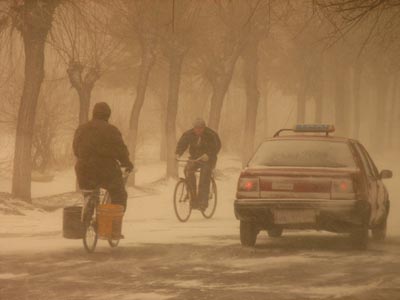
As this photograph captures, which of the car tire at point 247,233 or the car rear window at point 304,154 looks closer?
the car tire at point 247,233

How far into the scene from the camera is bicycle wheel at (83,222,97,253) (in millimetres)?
12609

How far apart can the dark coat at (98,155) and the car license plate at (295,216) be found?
2.02m

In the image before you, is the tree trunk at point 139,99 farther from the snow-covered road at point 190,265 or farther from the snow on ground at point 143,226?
the snow-covered road at point 190,265

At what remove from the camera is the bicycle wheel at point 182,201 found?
17.4 m

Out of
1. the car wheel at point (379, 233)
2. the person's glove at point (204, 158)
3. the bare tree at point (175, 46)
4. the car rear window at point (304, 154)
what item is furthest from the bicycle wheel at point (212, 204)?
the bare tree at point (175, 46)

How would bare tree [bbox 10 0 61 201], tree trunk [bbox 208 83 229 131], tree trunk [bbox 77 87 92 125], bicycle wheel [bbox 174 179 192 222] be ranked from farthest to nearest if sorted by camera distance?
tree trunk [bbox 208 83 229 131]
tree trunk [bbox 77 87 92 125]
bare tree [bbox 10 0 61 201]
bicycle wheel [bbox 174 179 192 222]

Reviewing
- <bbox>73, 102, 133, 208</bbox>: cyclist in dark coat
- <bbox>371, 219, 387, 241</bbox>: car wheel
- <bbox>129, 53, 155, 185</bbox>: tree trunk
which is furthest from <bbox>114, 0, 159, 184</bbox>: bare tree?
<bbox>73, 102, 133, 208</bbox>: cyclist in dark coat

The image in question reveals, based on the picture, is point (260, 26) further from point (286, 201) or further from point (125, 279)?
point (125, 279)

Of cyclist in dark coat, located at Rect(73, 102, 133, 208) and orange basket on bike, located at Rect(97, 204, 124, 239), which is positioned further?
cyclist in dark coat, located at Rect(73, 102, 133, 208)

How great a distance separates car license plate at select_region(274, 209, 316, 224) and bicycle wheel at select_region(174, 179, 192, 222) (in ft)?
14.8

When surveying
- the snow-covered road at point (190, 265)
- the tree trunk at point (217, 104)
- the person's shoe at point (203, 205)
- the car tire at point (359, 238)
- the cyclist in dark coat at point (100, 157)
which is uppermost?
the tree trunk at point (217, 104)

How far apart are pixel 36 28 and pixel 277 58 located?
103ft

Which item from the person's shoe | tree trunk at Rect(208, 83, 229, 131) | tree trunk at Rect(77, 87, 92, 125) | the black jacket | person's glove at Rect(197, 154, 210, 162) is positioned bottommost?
the person's shoe

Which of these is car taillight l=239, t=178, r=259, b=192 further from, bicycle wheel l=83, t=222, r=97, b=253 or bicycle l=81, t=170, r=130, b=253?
bicycle wheel l=83, t=222, r=97, b=253
